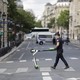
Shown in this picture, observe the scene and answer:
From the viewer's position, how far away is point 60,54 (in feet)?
66.7

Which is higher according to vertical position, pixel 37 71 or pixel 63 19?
pixel 63 19

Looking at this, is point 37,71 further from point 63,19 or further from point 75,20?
point 63,19

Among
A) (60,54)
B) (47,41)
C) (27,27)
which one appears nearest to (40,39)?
(47,41)

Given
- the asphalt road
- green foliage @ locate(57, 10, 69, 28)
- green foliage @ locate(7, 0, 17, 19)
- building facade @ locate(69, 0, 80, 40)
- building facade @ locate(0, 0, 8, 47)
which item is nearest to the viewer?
the asphalt road

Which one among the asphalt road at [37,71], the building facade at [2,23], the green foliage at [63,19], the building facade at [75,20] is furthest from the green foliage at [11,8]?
the green foliage at [63,19]

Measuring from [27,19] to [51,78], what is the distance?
114m

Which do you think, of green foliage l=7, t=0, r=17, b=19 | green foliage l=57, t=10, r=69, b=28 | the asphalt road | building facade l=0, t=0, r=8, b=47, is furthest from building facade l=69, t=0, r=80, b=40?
the asphalt road

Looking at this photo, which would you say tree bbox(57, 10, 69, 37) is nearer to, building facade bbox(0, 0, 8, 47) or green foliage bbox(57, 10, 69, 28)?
green foliage bbox(57, 10, 69, 28)

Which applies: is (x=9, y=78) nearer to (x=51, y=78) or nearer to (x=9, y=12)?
(x=51, y=78)

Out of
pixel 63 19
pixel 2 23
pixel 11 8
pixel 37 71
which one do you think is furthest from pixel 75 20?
pixel 37 71

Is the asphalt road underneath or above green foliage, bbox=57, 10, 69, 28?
underneath

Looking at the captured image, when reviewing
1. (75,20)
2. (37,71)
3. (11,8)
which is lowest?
(37,71)

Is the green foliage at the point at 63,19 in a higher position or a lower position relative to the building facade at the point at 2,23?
higher

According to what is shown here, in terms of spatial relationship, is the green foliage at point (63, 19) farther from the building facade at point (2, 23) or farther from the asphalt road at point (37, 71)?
the asphalt road at point (37, 71)
